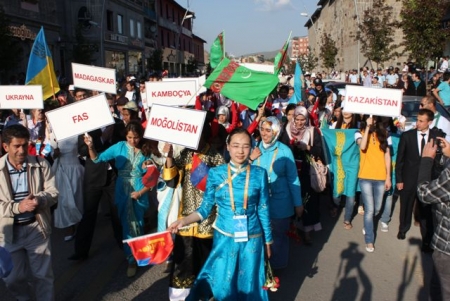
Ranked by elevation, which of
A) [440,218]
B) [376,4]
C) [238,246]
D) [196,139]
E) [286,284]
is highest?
[376,4]

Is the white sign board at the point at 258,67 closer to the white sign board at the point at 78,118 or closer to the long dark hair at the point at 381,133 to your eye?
the long dark hair at the point at 381,133

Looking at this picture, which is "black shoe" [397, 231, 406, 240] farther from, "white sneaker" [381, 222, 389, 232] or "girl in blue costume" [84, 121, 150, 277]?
"girl in blue costume" [84, 121, 150, 277]

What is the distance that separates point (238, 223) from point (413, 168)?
3.28 m

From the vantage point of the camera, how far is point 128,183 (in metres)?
4.92

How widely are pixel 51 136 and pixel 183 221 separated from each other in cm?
305

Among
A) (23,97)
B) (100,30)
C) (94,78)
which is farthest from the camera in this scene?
(100,30)

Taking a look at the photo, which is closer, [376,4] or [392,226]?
[392,226]

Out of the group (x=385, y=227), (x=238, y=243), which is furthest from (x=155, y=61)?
(x=238, y=243)

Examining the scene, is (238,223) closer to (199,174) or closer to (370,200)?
(199,174)

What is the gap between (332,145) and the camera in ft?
22.1

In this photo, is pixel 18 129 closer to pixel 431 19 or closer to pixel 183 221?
pixel 183 221

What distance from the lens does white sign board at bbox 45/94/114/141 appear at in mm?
4680

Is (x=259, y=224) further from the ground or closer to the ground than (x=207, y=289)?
further from the ground

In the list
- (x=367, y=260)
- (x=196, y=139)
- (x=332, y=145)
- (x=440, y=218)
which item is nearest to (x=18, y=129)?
(x=196, y=139)
